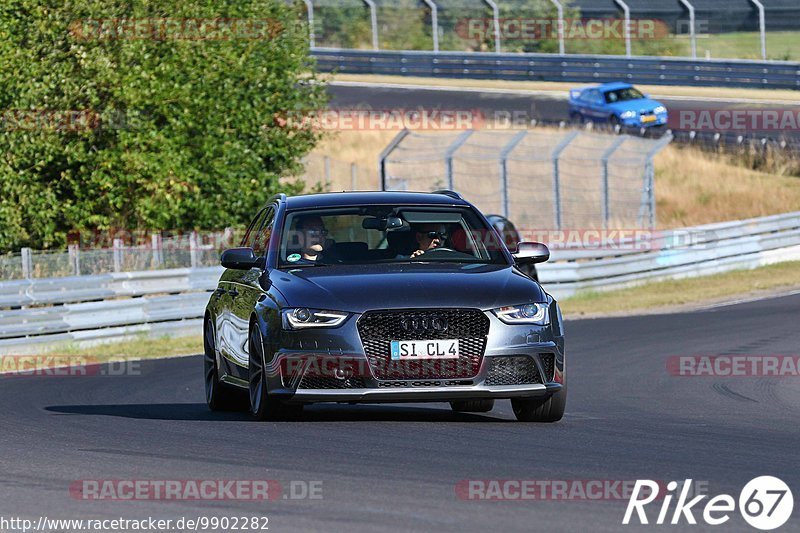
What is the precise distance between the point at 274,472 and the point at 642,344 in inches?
451

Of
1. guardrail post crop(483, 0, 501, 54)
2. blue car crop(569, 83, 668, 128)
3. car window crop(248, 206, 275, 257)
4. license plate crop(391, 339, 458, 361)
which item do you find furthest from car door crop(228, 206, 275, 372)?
guardrail post crop(483, 0, 501, 54)

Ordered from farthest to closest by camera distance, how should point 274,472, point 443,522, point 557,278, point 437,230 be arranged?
1. point 557,278
2. point 437,230
3. point 274,472
4. point 443,522

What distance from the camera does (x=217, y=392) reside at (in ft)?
39.7

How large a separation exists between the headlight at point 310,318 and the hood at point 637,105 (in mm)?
35194

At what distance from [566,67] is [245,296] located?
138ft

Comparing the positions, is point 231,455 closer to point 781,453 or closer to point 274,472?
point 274,472

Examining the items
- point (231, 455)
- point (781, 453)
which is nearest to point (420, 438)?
point (231, 455)

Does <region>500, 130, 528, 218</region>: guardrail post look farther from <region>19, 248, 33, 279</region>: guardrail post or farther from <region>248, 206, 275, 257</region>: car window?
<region>248, 206, 275, 257</region>: car window

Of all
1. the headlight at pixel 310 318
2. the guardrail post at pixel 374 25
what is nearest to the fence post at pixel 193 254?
the headlight at pixel 310 318

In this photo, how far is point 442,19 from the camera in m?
53.8

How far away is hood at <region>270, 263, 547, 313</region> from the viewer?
9836 millimetres

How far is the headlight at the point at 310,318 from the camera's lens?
982 centimetres

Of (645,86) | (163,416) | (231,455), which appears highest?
(231,455)

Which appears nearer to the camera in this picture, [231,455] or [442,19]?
[231,455]
